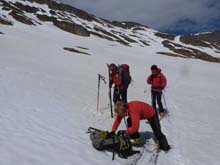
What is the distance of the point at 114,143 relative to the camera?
6.99 metres

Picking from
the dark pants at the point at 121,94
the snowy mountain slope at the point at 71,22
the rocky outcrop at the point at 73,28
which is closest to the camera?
the dark pants at the point at 121,94

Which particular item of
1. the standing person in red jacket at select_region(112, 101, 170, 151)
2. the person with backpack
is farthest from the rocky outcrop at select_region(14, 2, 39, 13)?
the standing person in red jacket at select_region(112, 101, 170, 151)

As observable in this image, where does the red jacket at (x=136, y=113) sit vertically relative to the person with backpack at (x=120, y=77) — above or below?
below

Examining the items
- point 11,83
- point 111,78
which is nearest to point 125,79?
point 111,78

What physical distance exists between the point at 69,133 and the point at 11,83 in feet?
24.1

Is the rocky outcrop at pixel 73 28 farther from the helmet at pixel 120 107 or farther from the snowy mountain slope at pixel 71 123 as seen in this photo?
the helmet at pixel 120 107

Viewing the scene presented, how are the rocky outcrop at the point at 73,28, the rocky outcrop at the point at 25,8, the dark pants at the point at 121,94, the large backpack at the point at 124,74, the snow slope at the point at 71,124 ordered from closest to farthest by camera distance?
the snow slope at the point at 71,124
the large backpack at the point at 124,74
the dark pants at the point at 121,94
the rocky outcrop at the point at 73,28
the rocky outcrop at the point at 25,8

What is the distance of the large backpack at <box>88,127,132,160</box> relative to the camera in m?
6.90

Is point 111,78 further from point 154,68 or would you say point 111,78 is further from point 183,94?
point 183,94

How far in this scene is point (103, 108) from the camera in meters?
12.1

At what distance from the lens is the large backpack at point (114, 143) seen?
6898mm

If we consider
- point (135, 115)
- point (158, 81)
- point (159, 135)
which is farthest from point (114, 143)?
point (158, 81)

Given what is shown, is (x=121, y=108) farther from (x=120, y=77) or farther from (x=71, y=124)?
(x=120, y=77)

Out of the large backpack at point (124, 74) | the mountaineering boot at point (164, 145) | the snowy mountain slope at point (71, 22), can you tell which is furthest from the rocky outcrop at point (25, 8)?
the mountaineering boot at point (164, 145)
